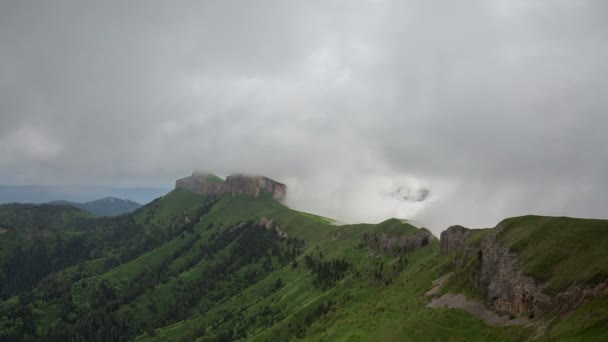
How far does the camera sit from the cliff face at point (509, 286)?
74.2 metres

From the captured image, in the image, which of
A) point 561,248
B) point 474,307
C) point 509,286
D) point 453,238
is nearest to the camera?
point 561,248

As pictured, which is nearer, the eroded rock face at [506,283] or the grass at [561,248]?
the grass at [561,248]

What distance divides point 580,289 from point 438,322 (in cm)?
3920

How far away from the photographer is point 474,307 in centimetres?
10288

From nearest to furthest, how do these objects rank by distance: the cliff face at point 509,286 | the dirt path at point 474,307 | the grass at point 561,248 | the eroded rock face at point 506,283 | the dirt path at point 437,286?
the cliff face at point 509,286, the grass at point 561,248, the eroded rock face at point 506,283, the dirt path at point 474,307, the dirt path at point 437,286

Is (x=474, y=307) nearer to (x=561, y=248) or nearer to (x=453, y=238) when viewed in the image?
(x=561, y=248)

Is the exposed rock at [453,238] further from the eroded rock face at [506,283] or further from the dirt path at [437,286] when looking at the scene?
the eroded rock face at [506,283]

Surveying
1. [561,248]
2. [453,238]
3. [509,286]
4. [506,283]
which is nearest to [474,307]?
[506,283]

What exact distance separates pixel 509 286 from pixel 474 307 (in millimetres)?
13868

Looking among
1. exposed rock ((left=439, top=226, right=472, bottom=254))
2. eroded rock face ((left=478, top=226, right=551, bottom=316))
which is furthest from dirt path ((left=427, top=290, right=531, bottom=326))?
exposed rock ((left=439, top=226, right=472, bottom=254))

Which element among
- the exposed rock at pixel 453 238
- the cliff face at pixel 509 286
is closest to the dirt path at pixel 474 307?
Result: the cliff face at pixel 509 286

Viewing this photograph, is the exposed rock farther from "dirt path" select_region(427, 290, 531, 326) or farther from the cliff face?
"dirt path" select_region(427, 290, 531, 326)

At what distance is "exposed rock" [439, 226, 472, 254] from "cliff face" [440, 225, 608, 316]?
28289 mm

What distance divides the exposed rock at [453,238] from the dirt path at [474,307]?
154 ft
